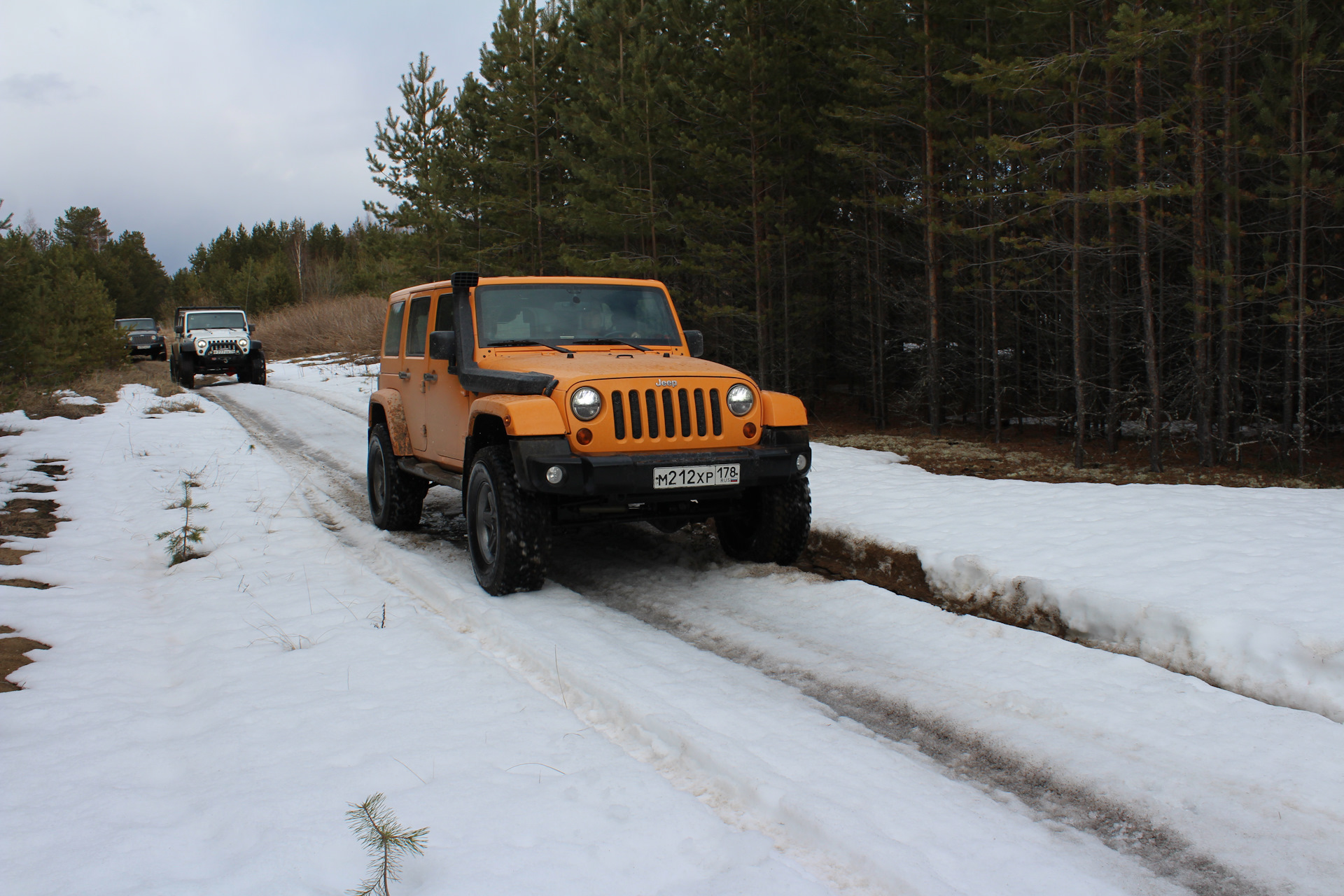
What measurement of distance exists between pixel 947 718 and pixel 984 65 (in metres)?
Answer: 9.14

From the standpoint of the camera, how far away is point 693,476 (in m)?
5.07

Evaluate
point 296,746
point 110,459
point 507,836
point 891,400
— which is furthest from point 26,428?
point 891,400

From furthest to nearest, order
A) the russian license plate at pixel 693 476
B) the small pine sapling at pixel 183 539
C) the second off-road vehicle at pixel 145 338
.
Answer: the second off-road vehicle at pixel 145 338 → the small pine sapling at pixel 183 539 → the russian license plate at pixel 693 476

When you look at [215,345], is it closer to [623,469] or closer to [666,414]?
[666,414]

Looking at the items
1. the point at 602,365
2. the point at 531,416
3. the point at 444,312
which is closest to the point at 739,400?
the point at 602,365

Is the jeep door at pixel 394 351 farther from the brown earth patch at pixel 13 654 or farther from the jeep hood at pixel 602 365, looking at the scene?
the brown earth patch at pixel 13 654

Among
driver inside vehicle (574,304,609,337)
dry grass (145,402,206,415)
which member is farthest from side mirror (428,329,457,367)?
dry grass (145,402,206,415)

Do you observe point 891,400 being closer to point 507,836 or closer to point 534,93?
point 534,93

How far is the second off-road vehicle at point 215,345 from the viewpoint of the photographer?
25.6m

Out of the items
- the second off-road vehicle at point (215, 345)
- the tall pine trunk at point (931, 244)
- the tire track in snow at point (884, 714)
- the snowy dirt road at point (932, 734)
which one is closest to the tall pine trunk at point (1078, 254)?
the tall pine trunk at point (931, 244)

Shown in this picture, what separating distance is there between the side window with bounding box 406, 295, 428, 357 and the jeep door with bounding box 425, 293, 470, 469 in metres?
0.27

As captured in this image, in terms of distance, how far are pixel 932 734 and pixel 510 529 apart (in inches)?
106

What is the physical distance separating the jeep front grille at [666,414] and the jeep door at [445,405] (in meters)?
1.34

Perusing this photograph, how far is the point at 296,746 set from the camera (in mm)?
3289
